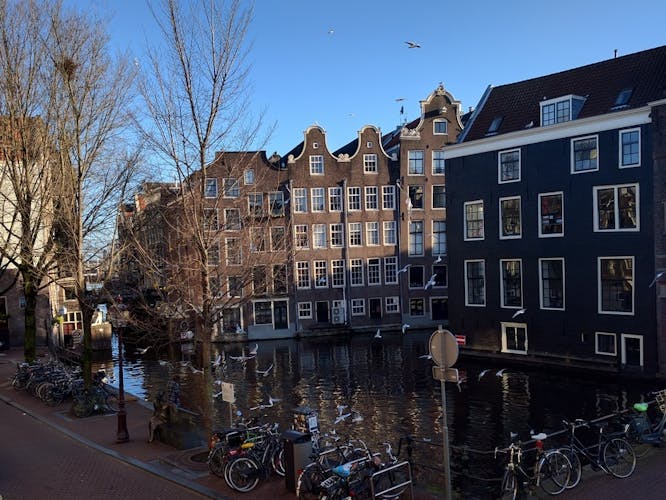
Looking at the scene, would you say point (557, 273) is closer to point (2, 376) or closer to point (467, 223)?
point (467, 223)

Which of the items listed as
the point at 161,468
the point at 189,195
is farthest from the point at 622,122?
the point at 161,468

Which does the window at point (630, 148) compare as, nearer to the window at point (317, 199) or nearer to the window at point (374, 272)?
the window at point (374, 272)

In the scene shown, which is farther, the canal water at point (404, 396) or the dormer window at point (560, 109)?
the dormer window at point (560, 109)

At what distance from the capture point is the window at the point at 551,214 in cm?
2830

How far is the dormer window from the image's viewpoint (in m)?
28.1

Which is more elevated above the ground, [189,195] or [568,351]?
[189,195]

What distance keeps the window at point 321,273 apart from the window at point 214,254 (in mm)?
32219

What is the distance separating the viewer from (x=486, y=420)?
1958 centimetres

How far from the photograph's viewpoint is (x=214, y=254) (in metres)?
12.4

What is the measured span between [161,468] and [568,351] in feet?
72.1

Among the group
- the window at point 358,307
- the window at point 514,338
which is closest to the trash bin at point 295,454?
the window at point 514,338

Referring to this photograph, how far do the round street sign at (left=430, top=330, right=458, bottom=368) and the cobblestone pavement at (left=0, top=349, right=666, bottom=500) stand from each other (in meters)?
2.93

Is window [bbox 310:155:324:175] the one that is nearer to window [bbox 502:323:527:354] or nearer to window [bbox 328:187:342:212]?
window [bbox 328:187:342:212]

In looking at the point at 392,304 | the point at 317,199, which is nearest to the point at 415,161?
the point at 317,199
